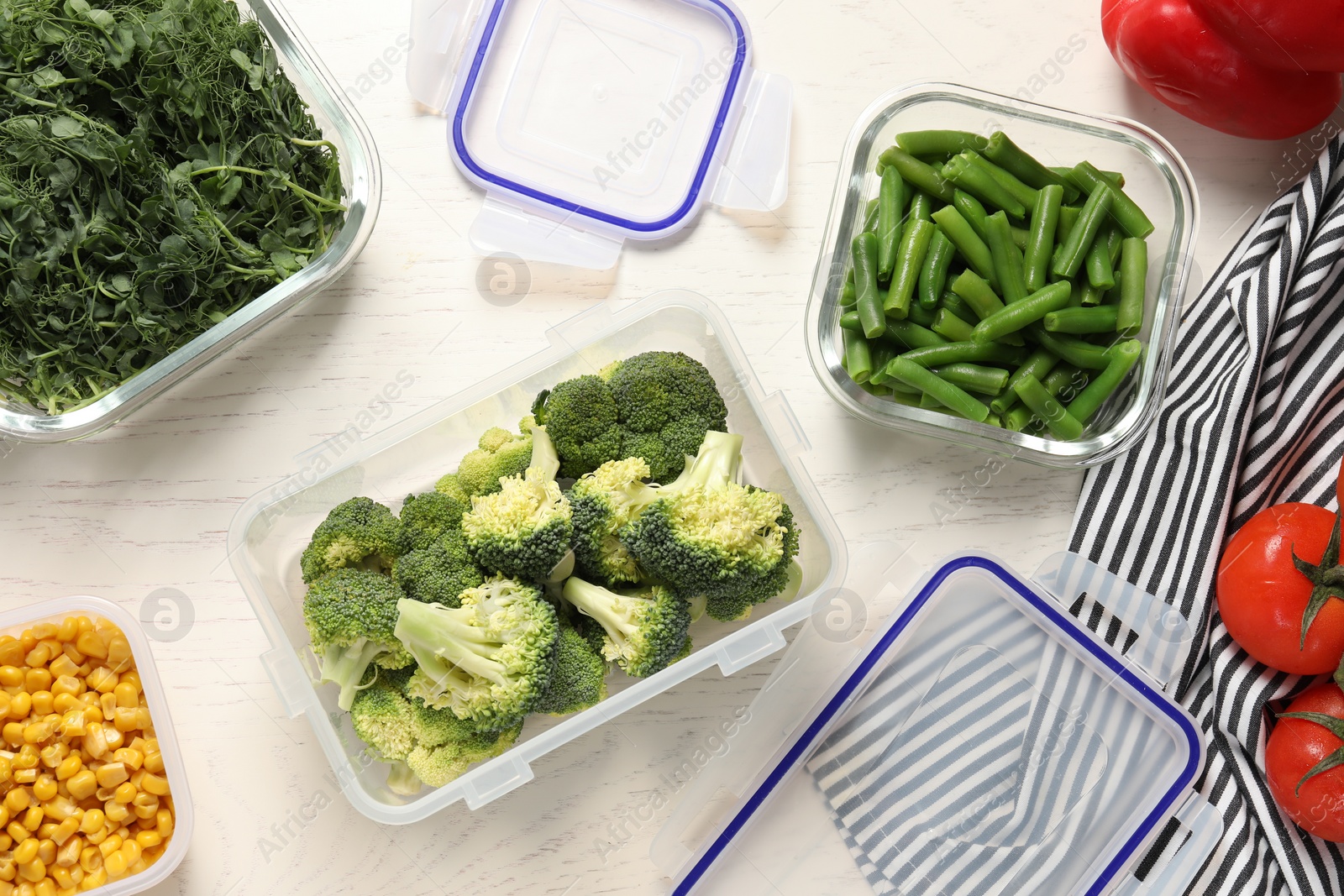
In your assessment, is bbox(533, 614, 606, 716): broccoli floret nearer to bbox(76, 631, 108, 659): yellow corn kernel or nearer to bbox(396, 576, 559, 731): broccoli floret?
bbox(396, 576, 559, 731): broccoli floret

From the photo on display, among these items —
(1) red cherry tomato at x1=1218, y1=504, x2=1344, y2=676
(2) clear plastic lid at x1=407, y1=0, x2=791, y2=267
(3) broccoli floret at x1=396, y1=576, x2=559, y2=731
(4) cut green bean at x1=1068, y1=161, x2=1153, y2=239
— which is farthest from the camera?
(2) clear plastic lid at x1=407, y1=0, x2=791, y2=267

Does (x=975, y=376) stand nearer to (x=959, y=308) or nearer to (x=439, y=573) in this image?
(x=959, y=308)

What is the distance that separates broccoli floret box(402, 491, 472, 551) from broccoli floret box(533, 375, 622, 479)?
0.59ft

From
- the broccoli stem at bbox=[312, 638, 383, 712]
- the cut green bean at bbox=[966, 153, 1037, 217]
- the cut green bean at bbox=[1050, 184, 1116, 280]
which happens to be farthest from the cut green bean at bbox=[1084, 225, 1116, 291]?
the broccoli stem at bbox=[312, 638, 383, 712]

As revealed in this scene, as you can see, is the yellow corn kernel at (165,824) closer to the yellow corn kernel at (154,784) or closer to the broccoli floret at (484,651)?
the yellow corn kernel at (154,784)

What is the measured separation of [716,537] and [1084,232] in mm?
762

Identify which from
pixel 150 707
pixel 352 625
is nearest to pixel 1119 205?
pixel 352 625

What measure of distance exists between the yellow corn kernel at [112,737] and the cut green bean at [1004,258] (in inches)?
61.0

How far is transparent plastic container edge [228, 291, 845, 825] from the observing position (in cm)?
133

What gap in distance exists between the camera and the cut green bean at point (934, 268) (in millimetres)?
1422

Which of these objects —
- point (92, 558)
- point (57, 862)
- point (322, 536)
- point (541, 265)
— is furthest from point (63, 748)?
point (541, 265)

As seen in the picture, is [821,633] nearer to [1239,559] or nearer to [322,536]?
[1239,559]

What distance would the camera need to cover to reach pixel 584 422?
1.33 m

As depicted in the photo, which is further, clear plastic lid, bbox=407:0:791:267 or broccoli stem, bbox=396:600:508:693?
clear plastic lid, bbox=407:0:791:267
